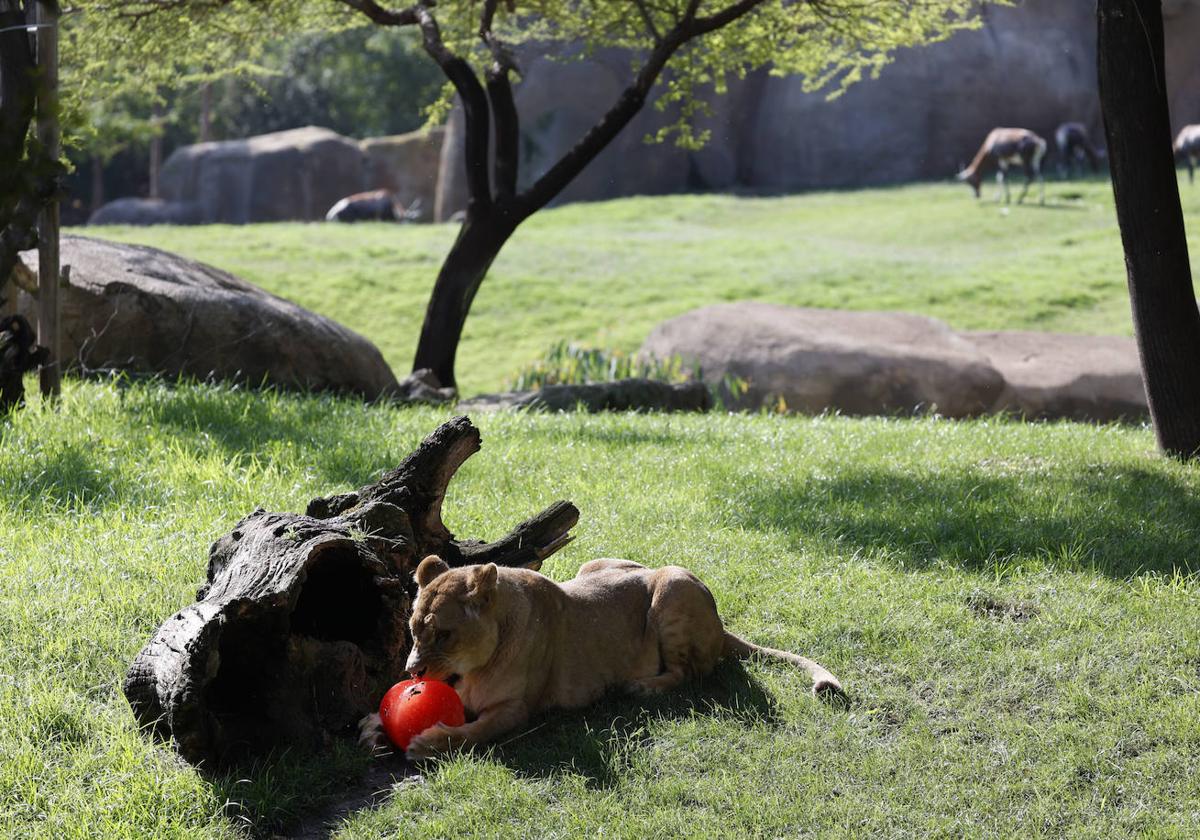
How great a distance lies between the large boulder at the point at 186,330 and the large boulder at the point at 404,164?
3047cm

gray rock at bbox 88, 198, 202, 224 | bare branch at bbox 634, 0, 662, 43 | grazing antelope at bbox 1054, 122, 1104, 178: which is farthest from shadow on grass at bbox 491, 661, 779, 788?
gray rock at bbox 88, 198, 202, 224

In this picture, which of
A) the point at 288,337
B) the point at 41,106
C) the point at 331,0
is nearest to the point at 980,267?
the point at 331,0

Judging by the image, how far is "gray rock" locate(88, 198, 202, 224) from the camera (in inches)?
1535

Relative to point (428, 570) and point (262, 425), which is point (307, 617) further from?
point (262, 425)

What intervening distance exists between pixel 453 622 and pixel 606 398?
8147mm

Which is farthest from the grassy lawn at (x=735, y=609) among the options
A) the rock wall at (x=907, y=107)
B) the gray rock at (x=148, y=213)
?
the gray rock at (x=148, y=213)

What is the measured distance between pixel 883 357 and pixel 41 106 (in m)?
13.8

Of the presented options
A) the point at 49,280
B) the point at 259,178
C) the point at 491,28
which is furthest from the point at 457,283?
the point at 259,178

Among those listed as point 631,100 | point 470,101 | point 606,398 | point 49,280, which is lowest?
point 606,398

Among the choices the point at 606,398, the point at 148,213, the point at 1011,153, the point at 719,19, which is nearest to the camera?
the point at 606,398

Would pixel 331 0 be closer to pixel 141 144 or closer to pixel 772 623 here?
pixel 772 623

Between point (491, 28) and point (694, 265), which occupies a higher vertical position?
point (491, 28)

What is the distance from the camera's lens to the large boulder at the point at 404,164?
42.9 metres

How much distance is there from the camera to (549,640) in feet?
17.1
